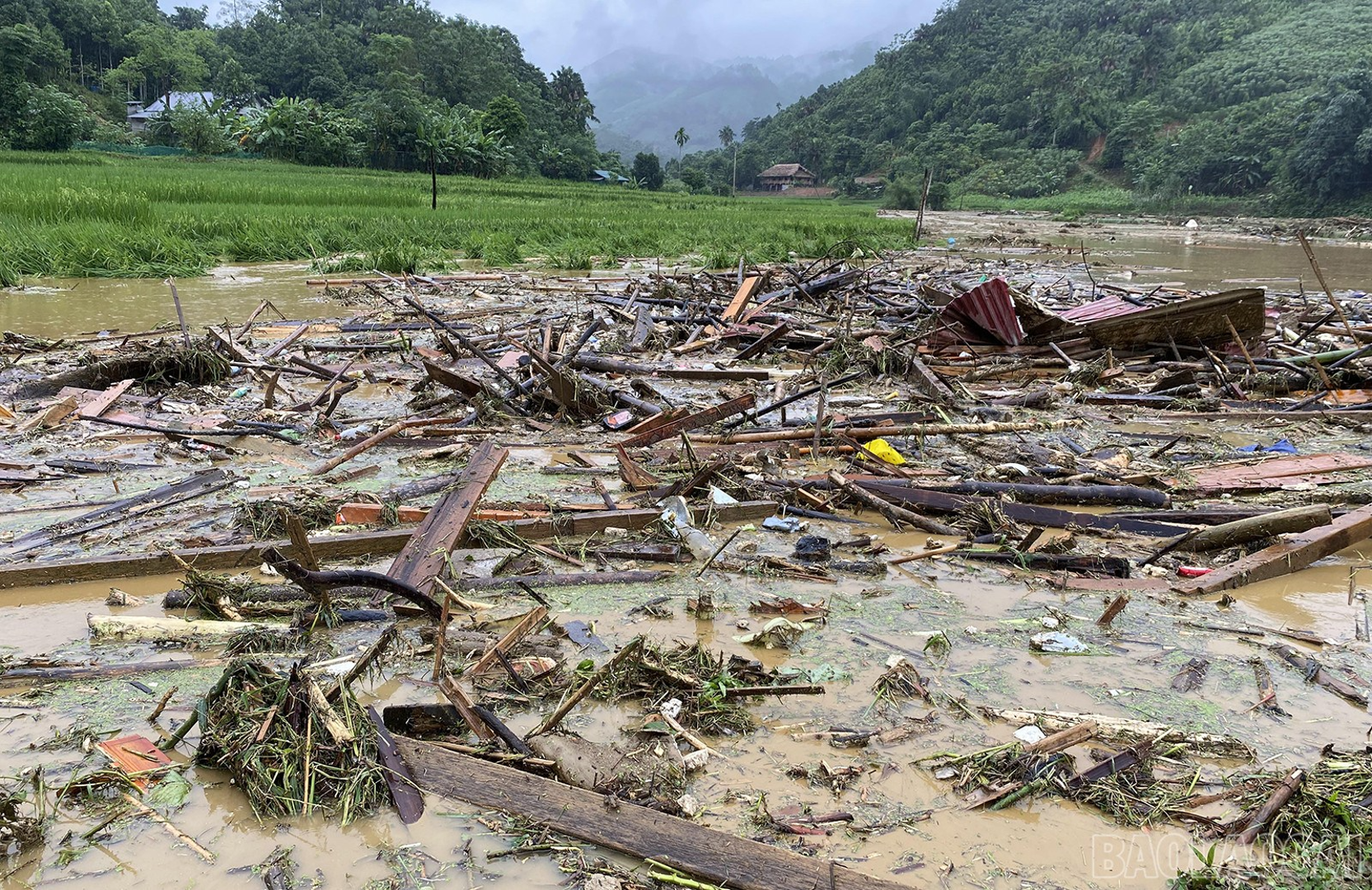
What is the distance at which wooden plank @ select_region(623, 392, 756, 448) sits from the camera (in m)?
5.77

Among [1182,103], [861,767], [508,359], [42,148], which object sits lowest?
[861,767]

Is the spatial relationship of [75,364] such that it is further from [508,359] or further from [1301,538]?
[1301,538]

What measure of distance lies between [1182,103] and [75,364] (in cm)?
10146

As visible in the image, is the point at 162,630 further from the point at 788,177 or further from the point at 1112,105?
the point at 1112,105

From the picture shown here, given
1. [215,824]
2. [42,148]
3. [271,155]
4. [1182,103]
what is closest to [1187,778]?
[215,824]

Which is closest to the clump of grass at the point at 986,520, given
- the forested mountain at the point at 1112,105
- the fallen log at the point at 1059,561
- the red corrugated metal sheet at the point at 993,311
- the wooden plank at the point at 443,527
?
the fallen log at the point at 1059,561

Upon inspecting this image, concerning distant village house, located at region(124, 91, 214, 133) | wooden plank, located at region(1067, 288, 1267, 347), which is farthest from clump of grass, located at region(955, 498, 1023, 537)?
distant village house, located at region(124, 91, 214, 133)

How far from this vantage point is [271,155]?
5012cm

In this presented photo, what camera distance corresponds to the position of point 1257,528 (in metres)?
4.17

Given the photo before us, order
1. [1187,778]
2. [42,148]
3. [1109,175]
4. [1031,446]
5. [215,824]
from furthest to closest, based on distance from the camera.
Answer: [1109,175]
[42,148]
[1031,446]
[1187,778]
[215,824]

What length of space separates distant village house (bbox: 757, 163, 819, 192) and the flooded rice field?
3720 inches

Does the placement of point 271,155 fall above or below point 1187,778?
above

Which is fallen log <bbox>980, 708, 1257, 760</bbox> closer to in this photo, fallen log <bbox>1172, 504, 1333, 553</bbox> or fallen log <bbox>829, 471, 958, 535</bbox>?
fallen log <bbox>829, 471, 958, 535</bbox>

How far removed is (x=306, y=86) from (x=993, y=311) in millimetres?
89715
